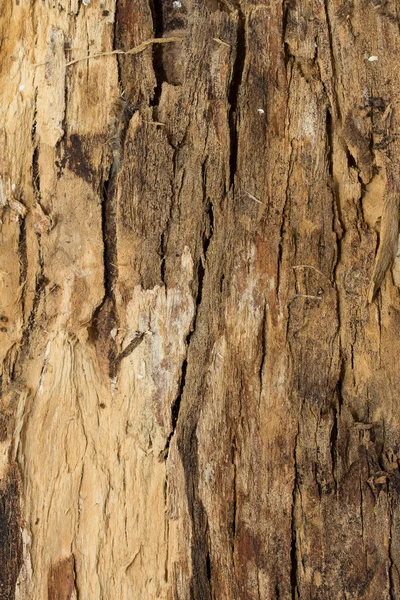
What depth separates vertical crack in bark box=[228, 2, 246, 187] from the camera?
64.9 inches

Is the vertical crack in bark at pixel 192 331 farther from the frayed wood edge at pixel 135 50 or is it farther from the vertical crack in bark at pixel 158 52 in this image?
the frayed wood edge at pixel 135 50

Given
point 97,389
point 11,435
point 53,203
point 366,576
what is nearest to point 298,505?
point 366,576

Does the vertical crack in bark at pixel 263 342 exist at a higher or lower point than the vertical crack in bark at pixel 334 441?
higher

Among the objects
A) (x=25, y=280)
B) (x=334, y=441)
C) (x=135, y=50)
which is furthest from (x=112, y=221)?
(x=334, y=441)

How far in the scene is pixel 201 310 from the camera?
5.35 feet

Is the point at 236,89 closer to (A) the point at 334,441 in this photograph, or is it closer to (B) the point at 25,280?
(B) the point at 25,280

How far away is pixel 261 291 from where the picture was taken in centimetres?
163

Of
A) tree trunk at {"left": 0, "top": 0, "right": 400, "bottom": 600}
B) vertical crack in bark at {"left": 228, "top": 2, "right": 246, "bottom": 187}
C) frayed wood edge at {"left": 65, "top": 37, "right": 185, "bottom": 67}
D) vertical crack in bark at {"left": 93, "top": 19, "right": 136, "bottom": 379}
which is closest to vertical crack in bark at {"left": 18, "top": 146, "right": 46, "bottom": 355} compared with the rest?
tree trunk at {"left": 0, "top": 0, "right": 400, "bottom": 600}

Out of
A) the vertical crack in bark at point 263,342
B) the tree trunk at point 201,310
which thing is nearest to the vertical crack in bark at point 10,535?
the tree trunk at point 201,310

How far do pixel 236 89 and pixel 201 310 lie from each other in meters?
0.63

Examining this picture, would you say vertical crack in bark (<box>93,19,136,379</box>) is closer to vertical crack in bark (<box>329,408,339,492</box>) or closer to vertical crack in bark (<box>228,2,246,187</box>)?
vertical crack in bark (<box>228,2,246,187</box>)

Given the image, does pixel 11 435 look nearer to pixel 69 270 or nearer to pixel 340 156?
pixel 69 270

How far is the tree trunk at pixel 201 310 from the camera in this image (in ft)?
5.29

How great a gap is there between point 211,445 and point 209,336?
0.30 meters
